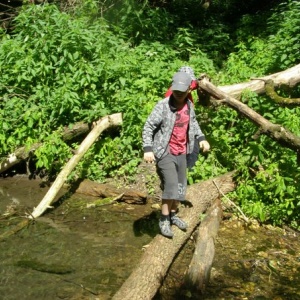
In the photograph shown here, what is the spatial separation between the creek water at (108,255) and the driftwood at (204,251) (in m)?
0.12

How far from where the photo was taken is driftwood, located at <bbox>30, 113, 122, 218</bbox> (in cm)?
665

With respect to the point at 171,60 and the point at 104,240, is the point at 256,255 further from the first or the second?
the point at 171,60

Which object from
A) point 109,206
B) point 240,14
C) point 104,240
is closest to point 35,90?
point 109,206

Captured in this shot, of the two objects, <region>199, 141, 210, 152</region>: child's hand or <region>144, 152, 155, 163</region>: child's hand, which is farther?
<region>199, 141, 210, 152</region>: child's hand

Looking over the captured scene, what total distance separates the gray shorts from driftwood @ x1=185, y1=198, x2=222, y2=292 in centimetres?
68

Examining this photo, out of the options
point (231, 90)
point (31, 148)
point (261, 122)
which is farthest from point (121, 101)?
point (261, 122)

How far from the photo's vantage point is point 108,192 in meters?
7.33

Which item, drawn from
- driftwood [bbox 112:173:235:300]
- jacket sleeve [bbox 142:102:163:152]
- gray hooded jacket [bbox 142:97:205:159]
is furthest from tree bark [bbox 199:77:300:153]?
jacket sleeve [bbox 142:102:163:152]

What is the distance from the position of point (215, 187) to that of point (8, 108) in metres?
4.13

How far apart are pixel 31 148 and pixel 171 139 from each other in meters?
3.48

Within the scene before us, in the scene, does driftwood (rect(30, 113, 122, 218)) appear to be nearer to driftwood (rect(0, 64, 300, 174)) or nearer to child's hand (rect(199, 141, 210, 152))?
driftwood (rect(0, 64, 300, 174))

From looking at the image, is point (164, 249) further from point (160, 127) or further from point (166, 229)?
point (160, 127)

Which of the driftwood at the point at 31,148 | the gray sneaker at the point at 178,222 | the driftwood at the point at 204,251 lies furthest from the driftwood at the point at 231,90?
the gray sneaker at the point at 178,222

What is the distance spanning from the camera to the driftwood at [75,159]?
6650 mm
